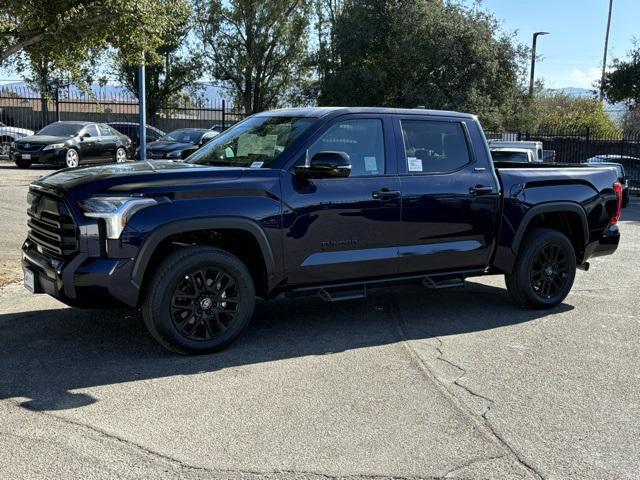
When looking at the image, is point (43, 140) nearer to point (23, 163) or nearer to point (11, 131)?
point (23, 163)

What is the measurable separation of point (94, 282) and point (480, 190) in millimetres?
3651

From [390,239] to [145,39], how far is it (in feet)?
14.5

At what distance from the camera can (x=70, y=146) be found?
21.3 meters

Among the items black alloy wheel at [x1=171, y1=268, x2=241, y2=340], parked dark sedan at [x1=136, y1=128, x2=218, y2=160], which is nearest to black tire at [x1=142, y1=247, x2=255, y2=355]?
black alloy wheel at [x1=171, y1=268, x2=241, y2=340]

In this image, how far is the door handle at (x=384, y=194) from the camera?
5977 mm

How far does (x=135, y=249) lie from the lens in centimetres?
500

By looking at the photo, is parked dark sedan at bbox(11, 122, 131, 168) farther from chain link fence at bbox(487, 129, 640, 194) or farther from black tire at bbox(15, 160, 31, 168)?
chain link fence at bbox(487, 129, 640, 194)

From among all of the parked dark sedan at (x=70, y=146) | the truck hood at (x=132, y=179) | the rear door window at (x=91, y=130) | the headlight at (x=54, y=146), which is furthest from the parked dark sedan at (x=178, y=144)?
the truck hood at (x=132, y=179)

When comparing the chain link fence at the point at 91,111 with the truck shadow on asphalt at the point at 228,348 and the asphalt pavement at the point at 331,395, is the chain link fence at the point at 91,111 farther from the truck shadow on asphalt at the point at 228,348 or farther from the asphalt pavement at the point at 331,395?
the asphalt pavement at the point at 331,395

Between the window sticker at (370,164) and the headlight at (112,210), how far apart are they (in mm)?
2084

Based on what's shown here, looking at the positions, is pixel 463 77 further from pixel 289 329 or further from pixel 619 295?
pixel 289 329

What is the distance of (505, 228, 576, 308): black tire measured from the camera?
276 inches

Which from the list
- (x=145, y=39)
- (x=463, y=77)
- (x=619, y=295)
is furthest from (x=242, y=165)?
(x=463, y=77)

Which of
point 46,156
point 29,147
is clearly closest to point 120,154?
point 46,156
